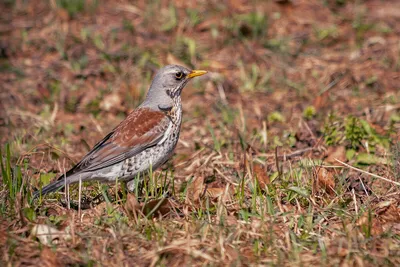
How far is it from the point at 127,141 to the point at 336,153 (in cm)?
207

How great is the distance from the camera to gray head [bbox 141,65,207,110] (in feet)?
21.5

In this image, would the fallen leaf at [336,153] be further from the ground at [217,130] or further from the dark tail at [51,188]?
the dark tail at [51,188]

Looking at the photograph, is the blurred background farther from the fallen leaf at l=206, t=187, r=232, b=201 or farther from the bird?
the fallen leaf at l=206, t=187, r=232, b=201

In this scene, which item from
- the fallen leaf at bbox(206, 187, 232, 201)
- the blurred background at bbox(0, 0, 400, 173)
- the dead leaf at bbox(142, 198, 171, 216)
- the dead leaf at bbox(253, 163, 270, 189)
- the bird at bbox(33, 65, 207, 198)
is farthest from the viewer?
the blurred background at bbox(0, 0, 400, 173)

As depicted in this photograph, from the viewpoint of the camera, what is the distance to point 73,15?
10438 mm

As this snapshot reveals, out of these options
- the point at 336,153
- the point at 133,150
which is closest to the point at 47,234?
the point at 133,150

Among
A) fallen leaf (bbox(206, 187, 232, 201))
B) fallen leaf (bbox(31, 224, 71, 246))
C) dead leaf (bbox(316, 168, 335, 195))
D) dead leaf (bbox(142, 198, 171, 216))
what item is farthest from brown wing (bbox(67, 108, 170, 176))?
dead leaf (bbox(316, 168, 335, 195))

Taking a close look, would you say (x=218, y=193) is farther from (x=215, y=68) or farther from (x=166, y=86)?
(x=215, y=68)

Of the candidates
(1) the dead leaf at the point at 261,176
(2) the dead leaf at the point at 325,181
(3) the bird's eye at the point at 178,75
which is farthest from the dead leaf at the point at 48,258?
(3) the bird's eye at the point at 178,75

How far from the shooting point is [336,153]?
679 centimetres

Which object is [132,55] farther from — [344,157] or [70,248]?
[70,248]

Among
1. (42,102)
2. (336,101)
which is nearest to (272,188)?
(336,101)

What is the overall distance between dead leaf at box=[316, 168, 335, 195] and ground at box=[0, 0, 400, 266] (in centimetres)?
1

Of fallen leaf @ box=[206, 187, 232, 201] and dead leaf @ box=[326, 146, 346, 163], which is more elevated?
fallen leaf @ box=[206, 187, 232, 201]
